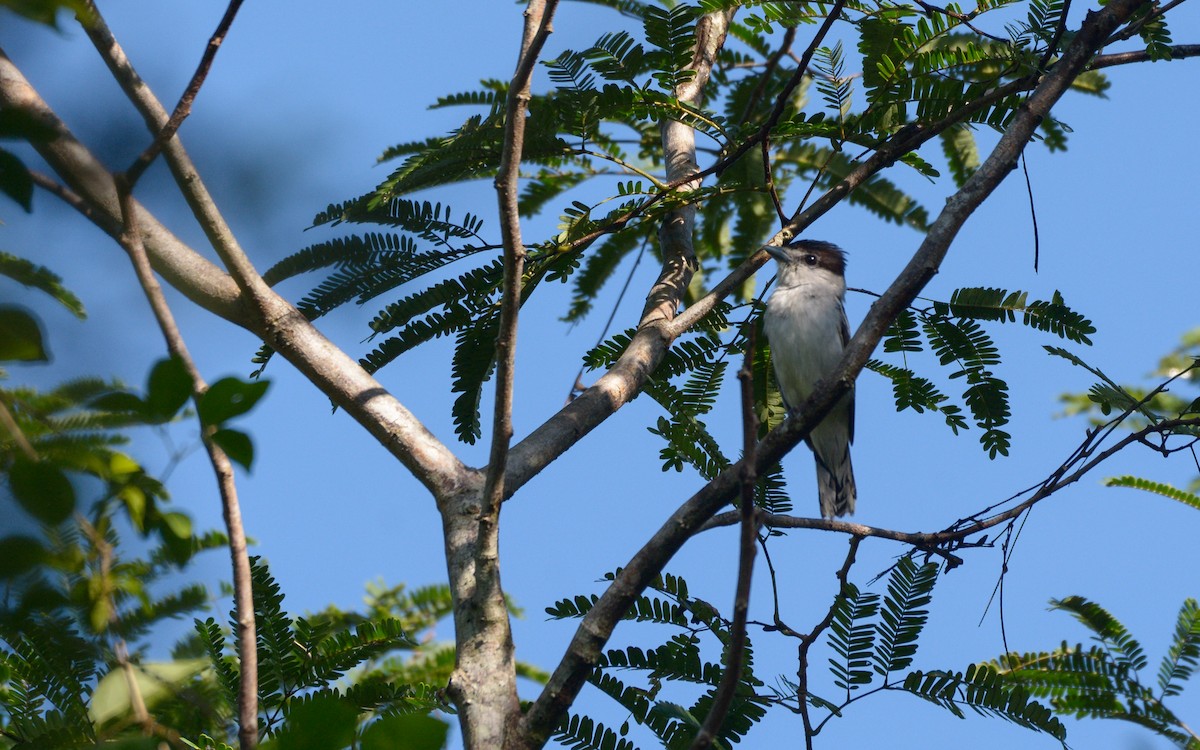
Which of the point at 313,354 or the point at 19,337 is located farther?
the point at 313,354

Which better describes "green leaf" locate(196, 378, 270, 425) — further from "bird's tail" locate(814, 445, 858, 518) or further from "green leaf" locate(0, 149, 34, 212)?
"bird's tail" locate(814, 445, 858, 518)

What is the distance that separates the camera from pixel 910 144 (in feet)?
14.4

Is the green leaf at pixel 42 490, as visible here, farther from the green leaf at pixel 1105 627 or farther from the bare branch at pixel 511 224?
the green leaf at pixel 1105 627

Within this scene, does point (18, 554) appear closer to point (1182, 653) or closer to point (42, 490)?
point (42, 490)

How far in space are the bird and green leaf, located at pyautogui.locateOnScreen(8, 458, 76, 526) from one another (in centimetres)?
518

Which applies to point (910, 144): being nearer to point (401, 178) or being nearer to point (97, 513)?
point (401, 178)

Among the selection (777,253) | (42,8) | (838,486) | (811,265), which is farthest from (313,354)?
(838,486)

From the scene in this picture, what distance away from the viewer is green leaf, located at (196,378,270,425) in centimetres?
134

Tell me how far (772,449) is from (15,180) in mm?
2197

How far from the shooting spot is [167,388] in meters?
1.34

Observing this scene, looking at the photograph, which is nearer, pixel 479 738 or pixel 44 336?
pixel 44 336

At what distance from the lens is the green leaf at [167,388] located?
133cm

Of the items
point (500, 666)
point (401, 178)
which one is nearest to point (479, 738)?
point (500, 666)

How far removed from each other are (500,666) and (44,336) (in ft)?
6.49
